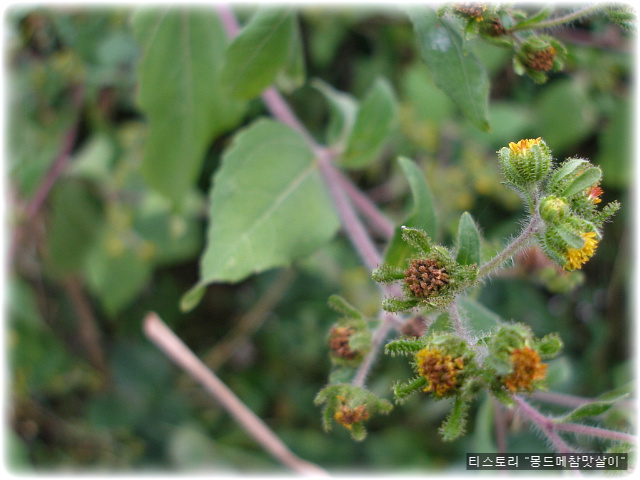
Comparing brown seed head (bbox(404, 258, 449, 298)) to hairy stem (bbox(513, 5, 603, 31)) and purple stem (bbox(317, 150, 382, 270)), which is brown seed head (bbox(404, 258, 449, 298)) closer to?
purple stem (bbox(317, 150, 382, 270))

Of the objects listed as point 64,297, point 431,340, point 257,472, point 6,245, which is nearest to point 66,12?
point 6,245

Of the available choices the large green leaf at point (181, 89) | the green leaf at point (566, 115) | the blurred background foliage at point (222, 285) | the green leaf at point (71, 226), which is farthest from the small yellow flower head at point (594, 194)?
the green leaf at point (71, 226)

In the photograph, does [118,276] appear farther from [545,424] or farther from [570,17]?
[570,17]

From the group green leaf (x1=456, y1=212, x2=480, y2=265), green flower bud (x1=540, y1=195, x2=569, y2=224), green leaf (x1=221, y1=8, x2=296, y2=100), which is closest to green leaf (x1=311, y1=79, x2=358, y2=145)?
green leaf (x1=221, y1=8, x2=296, y2=100)

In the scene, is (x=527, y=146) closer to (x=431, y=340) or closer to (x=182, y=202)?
(x=431, y=340)

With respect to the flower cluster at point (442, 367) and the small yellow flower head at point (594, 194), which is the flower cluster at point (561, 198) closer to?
the small yellow flower head at point (594, 194)

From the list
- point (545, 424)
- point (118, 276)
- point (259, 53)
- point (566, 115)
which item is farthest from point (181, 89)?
point (566, 115)
